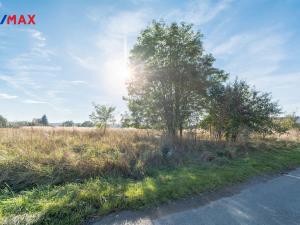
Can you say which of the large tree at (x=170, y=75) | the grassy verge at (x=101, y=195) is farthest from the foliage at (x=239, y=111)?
the grassy verge at (x=101, y=195)

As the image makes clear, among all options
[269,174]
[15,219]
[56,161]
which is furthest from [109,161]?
[269,174]

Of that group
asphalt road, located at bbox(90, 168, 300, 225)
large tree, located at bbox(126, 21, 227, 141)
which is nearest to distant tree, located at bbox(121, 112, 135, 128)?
large tree, located at bbox(126, 21, 227, 141)

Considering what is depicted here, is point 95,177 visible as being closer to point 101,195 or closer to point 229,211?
point 101,195

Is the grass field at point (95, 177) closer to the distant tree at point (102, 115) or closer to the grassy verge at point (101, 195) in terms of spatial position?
the grassy verge at point (101, 195)

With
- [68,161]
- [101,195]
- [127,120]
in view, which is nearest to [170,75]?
[127,120]

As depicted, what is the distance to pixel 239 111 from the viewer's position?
42.9 ft

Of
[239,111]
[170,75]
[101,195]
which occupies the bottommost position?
[101,195]

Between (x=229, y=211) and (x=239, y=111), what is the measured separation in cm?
1020

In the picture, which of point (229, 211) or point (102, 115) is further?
point (102, 115)

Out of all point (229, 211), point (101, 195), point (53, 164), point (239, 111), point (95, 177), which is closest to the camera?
point (229, 211)

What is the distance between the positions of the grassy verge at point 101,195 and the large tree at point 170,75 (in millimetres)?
A: 7493

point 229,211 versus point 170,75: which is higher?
point 170,75

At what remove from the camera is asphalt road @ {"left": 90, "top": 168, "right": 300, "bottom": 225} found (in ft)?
12.1

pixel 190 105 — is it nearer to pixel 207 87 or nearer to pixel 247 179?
pixel 207 87
